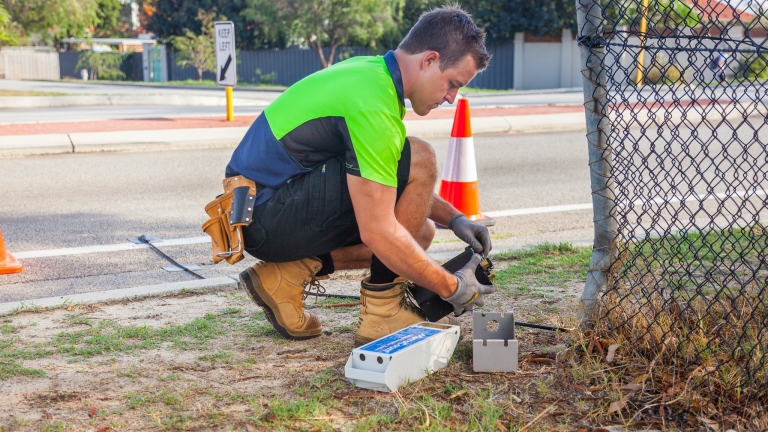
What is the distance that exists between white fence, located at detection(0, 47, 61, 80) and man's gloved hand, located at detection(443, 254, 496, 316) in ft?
135

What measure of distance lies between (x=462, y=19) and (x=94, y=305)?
2131mm

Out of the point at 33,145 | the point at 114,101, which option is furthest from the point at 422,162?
the point at 114,101

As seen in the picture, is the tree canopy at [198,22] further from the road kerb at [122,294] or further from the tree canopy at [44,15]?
the road kerb at [122,294]

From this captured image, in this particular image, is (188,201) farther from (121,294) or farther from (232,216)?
(232,216)

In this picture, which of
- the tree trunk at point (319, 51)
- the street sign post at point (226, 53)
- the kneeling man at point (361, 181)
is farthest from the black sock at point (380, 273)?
the tree trunk at point (319, 51)

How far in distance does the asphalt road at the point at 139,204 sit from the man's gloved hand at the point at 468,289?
179 centimetres

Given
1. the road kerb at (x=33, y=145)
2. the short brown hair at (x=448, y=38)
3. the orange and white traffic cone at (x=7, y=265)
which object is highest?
the short brown hair at (x=448, y=38)

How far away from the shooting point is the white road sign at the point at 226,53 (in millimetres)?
10781

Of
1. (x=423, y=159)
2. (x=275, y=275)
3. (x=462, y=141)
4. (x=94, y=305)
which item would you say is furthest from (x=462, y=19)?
(x=462, y=141)

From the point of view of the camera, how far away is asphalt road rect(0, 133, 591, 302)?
4.52 meters

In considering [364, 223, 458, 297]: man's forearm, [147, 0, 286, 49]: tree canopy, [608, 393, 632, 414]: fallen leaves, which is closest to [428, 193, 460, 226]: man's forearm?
[364, 223, 458, 297]: man's forearm

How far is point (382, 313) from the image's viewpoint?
324cm

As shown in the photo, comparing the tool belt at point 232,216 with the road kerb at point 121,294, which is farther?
the road kerb at point 121,294

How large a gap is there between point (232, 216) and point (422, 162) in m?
0.75
